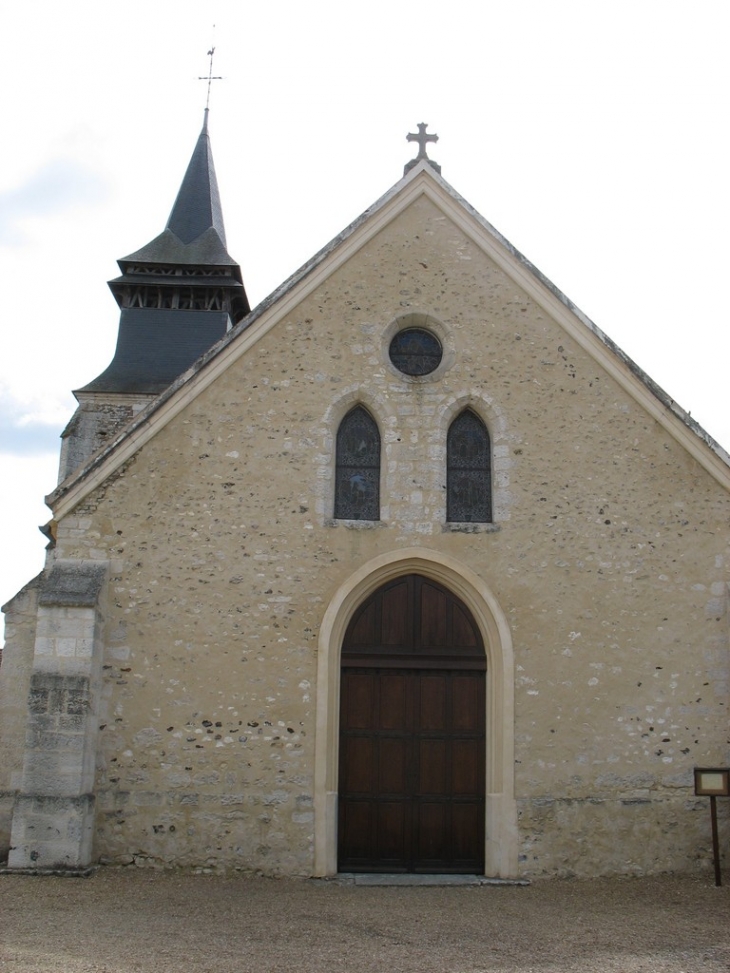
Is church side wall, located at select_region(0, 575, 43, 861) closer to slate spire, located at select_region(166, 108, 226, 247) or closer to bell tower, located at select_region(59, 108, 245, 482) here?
bell tower, located at select_region(59, 108, 245, 482)

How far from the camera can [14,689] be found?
9.41 metres

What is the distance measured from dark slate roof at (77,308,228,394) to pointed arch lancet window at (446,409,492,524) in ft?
37.6

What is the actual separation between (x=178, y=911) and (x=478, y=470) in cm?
529

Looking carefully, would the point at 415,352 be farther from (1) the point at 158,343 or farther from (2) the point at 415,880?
(1) the point at 158,343

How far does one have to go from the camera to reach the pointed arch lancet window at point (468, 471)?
396 inches

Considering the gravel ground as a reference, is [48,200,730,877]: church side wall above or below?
above

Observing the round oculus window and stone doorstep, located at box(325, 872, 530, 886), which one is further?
the round oculus window

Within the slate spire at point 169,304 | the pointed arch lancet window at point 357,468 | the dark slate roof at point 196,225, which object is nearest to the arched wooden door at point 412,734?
the pointed arch lancet window at point 357,468

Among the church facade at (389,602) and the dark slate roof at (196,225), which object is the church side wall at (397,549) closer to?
the church facade at (389,602)

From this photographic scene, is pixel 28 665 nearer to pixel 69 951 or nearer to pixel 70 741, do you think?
pixel 70 741

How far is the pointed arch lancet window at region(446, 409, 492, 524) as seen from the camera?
10.0 meters

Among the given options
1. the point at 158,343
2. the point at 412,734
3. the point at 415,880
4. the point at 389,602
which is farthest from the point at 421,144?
the point at 158,343

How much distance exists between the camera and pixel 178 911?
7332 millimetres

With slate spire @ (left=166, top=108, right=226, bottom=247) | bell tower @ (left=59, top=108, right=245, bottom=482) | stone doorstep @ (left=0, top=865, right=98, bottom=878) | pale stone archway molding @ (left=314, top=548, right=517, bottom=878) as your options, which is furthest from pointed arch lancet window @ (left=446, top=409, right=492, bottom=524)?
slate spire @ (left=166, top=108, right=226, bottom=247)
